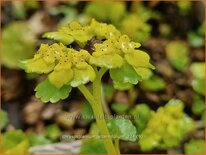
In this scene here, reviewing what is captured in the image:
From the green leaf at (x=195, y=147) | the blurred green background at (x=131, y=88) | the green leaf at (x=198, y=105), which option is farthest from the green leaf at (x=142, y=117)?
the green leaf at (x=198, y=105)

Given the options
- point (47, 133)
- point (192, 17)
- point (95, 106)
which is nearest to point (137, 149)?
point (47, 133)

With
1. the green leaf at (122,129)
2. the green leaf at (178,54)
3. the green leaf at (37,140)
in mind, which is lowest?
the green leaf at (37,140)

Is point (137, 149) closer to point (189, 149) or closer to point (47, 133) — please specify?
point (189, 149)

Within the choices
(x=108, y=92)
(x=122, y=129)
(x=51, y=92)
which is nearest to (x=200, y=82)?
(x=108, y=92)

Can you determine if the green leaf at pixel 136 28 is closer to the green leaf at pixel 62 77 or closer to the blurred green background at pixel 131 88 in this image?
the blurred green background at pixel 131 88

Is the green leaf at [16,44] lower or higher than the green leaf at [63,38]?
lower

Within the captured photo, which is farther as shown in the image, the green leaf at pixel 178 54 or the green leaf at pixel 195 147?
the green leaf at pixel 178 54

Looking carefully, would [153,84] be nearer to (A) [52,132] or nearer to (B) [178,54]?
(B) [178,54]
